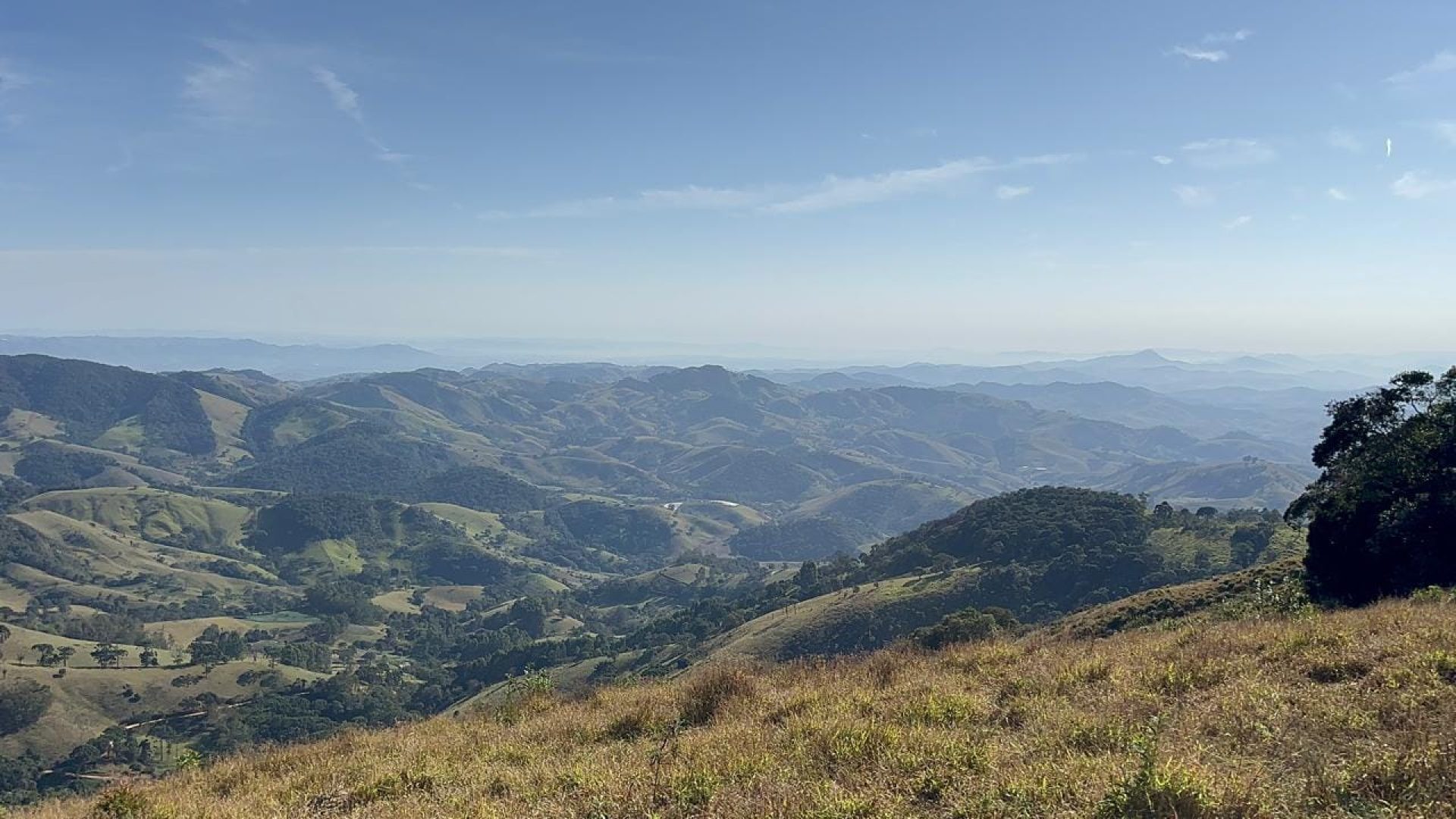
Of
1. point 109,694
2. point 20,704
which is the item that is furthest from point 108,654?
point 20,704

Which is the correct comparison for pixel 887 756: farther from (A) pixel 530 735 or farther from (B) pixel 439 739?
(B) pixel 439 739

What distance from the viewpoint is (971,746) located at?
25.1 feet

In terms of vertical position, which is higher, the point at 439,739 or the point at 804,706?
the point at 804,706

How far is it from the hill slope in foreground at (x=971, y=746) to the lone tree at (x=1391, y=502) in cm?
1413

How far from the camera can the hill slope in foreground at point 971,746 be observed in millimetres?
5988

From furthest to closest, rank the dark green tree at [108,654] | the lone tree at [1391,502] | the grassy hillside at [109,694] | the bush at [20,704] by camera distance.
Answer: the dark green tree at [108,654], the grassy hillside at [109,694], the bush at [20,704], the lone tree at [1391,502]

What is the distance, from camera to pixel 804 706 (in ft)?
32.4

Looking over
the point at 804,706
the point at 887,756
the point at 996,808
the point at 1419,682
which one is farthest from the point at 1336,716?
the point at 804,706

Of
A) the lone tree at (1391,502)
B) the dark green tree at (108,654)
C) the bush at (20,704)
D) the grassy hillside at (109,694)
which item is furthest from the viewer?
the dark green tree at (108,654)

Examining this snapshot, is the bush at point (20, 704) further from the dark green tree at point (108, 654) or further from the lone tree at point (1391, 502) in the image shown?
the lone tree at point (1391, 502)

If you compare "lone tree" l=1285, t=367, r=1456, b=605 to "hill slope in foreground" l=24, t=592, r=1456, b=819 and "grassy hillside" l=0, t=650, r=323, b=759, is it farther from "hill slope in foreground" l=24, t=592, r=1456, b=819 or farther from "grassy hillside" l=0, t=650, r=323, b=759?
"grassy hillside" l=0, t=650, r=323, b=759

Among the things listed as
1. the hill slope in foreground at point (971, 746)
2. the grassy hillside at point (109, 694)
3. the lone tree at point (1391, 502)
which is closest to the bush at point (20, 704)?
the grassy hillside at point (109, 694)

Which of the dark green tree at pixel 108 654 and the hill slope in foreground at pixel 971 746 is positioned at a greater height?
the hill slope in foreground at pixel 971 746

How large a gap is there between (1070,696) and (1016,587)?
4816 inches
